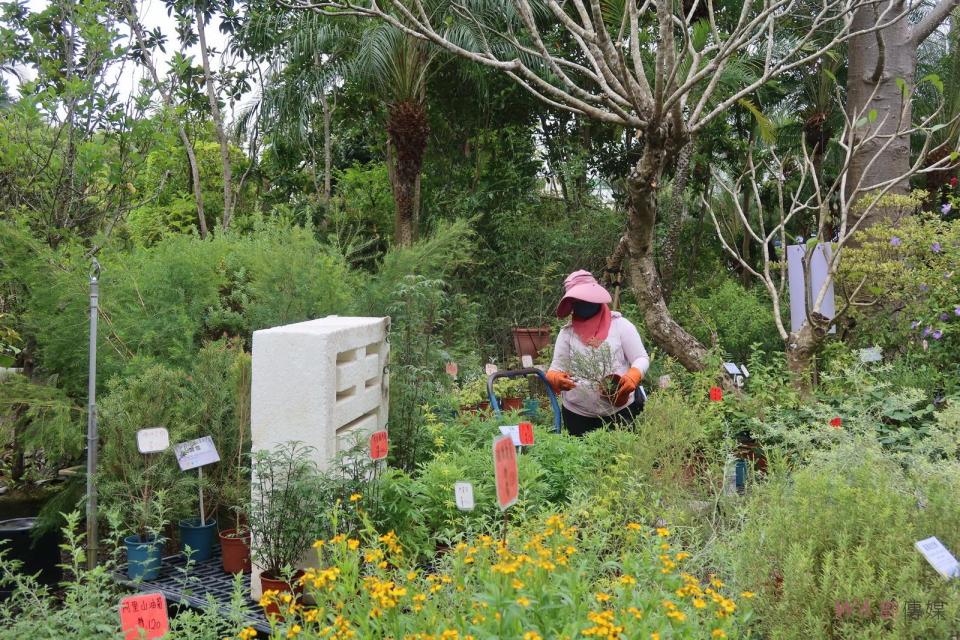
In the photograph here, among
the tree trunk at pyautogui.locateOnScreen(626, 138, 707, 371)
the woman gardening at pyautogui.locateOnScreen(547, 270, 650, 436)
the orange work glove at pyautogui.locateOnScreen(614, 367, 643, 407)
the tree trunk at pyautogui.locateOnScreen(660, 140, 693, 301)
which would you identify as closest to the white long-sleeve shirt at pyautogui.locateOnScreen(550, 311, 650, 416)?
the woman gardening at pyautogui.locateOnScreen(547, 270, 650, 436)

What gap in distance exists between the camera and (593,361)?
471 centimetres

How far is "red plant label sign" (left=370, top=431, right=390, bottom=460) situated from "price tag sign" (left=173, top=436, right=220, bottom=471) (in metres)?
0.91

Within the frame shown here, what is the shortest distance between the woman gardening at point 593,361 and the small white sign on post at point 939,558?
8.06 ft

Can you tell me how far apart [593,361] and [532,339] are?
3619 mm

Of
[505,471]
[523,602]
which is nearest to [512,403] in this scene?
[505,471]

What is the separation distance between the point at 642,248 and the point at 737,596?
340 centimetres

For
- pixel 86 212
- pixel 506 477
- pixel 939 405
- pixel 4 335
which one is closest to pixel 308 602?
pixel 506 477

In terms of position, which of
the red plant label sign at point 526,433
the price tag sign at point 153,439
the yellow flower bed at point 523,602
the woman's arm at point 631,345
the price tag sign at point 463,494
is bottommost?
the yellow flower bed at point 523,602

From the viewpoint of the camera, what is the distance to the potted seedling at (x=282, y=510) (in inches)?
125

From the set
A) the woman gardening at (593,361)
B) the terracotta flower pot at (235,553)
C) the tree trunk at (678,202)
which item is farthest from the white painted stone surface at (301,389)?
the tree trunk at (678,202)

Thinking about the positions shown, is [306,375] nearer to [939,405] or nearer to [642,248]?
[642,248]

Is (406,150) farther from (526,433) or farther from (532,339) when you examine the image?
(526,433)

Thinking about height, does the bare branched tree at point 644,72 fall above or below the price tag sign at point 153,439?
above

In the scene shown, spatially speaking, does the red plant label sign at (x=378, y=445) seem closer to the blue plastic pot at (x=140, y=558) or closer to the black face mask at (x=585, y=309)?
the blue plastic pot at (x=140, y=558)
